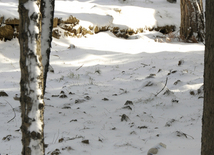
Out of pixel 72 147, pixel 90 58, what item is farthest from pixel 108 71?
pixel 72 147

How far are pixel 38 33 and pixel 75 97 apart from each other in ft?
8.31

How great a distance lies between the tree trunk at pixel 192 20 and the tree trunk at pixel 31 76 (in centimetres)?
828

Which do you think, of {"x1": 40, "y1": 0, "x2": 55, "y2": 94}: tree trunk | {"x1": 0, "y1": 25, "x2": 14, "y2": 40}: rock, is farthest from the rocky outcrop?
{"x1": 40, "y1": 0, "x2": 55, "y2": 94}: tree trunk

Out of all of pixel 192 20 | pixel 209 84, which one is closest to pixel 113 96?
pixel 209 84

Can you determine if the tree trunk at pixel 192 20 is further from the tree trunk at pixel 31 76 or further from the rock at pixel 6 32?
the tree trunk at pixel 31 76

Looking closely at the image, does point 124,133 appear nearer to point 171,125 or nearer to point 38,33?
point 171,125

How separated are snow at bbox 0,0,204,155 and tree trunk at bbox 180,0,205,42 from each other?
43 cm

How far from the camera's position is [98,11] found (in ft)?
34.1

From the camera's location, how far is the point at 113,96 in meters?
4.18

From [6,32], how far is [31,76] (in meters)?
5.69

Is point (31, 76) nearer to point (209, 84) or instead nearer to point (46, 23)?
point (209, 84)

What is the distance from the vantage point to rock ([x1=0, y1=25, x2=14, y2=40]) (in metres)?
6.71

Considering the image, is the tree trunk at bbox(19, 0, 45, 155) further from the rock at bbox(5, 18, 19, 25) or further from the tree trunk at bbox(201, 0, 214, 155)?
the rock at bbox(5, 18, 19, 25)

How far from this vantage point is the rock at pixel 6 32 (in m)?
6.71
